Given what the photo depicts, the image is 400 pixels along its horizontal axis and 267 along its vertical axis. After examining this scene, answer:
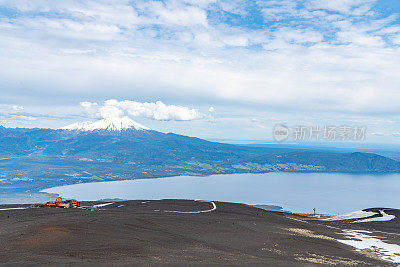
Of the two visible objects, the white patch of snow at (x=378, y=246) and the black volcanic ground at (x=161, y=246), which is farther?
the white patch of snow at (x=378, y=246)

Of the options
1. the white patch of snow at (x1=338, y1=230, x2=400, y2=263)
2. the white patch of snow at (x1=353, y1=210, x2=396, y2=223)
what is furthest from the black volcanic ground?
the white patch of snow at (x1=353, y1=210, x2=396, y2=223)

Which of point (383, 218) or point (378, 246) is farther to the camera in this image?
point (383, 218)

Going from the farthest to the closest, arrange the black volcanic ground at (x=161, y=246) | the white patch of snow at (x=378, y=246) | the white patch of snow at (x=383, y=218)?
1. the white patch of snow at (x=383, y=218)
2. the white patch of snow at (x=378, y=246)
3. the black volcanic ground at (x=161, y=246)

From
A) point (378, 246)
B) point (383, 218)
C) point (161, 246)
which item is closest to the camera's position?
point (161, 246)

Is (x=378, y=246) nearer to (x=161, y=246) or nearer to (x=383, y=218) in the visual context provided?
(x=161, y=246)

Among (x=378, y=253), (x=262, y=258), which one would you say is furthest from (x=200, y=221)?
(x=378, y=253)

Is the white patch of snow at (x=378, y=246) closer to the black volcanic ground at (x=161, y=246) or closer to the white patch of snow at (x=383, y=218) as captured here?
the black volcanic ground at (x=161, y=246)

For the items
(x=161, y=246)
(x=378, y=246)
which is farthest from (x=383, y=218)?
(x=161, y=246)

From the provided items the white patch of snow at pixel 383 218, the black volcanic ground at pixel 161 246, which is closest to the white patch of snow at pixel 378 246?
the black volcanic ground at pixel 161 246

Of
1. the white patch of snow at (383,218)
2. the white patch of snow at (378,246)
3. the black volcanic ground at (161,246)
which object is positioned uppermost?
the black volcanic ground at (161,246)
